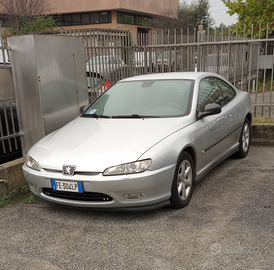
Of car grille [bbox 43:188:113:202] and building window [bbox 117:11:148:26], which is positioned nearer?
car grille [bbox 43:188:113:202]

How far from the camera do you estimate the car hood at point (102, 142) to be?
3588 mm

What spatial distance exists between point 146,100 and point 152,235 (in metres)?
1.92

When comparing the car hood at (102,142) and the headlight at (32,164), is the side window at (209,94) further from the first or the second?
the headlight at (32,164)

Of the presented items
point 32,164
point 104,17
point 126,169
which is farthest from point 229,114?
point 104,17

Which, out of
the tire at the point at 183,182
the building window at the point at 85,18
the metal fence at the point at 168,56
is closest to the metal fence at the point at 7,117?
the metal fence at the point at 168,56

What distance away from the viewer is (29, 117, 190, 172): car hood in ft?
11.8

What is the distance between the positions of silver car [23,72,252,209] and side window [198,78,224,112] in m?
0.02

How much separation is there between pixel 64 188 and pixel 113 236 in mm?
707

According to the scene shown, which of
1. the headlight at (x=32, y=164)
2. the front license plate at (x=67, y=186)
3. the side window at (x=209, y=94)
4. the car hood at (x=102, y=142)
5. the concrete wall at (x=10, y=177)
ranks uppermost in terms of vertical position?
the side window at (x=209, y=94)

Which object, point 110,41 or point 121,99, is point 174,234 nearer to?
point 121,99

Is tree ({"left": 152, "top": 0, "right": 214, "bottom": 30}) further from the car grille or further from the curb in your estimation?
the car grille

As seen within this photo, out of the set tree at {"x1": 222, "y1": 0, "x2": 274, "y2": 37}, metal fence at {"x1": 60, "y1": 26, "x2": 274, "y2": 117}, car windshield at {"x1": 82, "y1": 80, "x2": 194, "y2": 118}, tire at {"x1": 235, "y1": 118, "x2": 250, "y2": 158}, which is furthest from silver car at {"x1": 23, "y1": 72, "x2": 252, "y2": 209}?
tree at {"x1": 222, "y1": 0, "x2": 274, "y2": 37}

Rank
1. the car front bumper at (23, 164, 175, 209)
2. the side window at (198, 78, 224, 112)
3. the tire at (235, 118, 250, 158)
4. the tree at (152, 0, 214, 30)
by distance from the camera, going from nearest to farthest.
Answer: the car front bumper at (23, 164, 175, 209), the side window at (198, 78, 224, 112), the tire at (235, 118, 250, 158), the tree at (152, 0, 214, 30)

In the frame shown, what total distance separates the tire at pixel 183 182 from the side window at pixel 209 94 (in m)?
0.86
